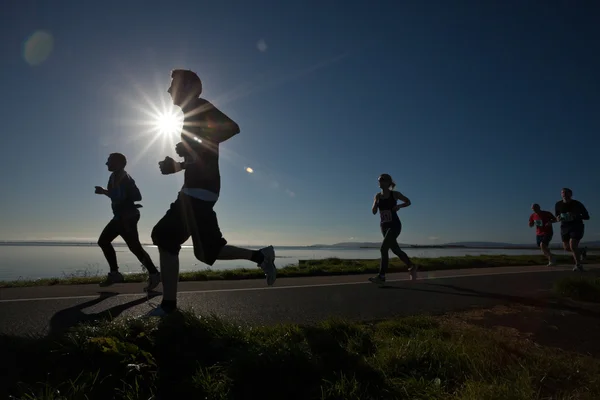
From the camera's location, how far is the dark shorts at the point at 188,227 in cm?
317

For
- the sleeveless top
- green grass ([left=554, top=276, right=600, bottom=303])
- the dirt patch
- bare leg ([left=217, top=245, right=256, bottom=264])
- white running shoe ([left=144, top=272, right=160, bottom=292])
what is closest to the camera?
the dirt patch

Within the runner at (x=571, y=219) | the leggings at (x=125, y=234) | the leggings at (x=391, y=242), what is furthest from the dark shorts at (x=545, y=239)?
the leggings at (x=125, y=234)

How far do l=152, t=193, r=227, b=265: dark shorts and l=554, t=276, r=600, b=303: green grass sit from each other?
4.83 m

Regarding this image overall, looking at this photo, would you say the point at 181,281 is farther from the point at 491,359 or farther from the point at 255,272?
the point at 491,359

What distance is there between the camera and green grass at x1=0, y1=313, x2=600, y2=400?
162 centimetres

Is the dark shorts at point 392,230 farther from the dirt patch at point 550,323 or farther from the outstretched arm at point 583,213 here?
the outstretched arm at point 583,213

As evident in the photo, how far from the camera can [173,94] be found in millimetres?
3377

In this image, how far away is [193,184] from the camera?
10.6 feet

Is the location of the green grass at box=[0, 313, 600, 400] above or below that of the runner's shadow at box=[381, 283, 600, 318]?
above

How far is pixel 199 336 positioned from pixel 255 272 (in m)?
6.17

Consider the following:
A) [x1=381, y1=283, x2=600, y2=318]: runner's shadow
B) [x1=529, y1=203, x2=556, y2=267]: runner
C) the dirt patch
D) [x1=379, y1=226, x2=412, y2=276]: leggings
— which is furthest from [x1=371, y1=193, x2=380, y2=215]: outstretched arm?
[x1=529, y1=203, x2=556, y2=267]: runner

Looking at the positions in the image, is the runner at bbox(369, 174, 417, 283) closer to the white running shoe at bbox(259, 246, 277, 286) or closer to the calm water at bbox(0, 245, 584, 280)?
the white running shoe at bbox(259, 246, 277, 286)

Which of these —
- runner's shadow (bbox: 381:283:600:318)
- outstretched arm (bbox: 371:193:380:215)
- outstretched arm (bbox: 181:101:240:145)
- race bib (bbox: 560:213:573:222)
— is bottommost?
runner's shadow (bbox: 381:283:600:318)

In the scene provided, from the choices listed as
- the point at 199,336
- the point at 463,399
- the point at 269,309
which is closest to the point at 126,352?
the point at 199,336
